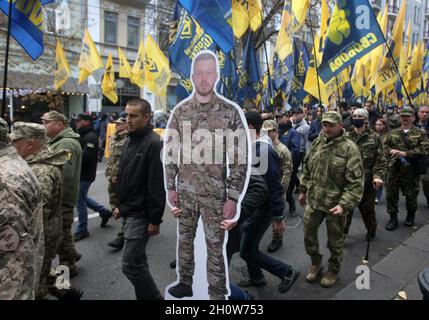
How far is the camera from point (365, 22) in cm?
471

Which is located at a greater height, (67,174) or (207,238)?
(67,174)

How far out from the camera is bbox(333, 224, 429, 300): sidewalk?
11.1ft

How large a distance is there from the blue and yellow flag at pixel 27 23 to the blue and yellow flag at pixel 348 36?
3838 mm

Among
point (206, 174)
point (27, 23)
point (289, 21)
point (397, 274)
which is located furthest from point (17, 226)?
point (289, 21)

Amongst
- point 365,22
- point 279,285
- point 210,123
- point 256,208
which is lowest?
point 279,285

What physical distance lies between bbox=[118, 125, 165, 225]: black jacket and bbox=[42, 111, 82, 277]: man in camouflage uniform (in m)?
1.11

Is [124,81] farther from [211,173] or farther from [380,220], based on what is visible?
[211,173]

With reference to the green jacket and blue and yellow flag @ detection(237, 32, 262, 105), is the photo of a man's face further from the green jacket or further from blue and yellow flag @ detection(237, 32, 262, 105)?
blue and yellow flag @ detection(237, 32, 262, 105)

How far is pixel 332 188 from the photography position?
352 centimetres

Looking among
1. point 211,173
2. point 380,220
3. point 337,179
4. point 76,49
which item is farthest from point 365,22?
point 76,49

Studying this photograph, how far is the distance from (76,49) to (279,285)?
20.9m

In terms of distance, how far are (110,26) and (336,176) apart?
74.3 ft

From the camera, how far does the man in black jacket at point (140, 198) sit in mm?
2789

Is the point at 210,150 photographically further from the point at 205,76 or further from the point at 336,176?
the point at 336,176
